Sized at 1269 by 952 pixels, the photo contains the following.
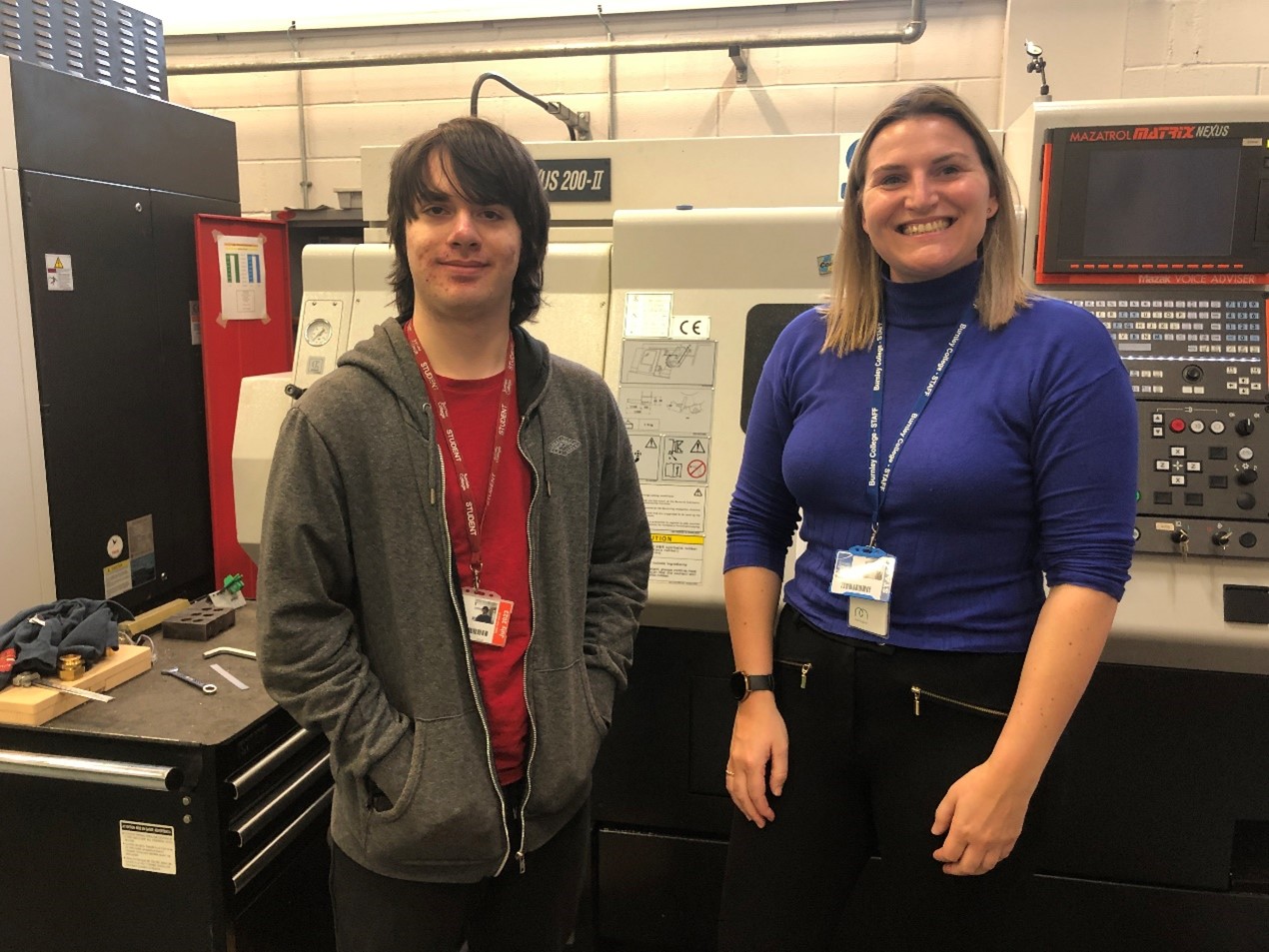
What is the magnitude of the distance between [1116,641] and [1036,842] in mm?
485

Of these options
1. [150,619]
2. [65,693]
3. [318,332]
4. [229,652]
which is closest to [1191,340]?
[318,332]

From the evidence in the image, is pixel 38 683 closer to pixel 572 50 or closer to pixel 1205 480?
pixel 1205 480

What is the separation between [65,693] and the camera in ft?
4.97

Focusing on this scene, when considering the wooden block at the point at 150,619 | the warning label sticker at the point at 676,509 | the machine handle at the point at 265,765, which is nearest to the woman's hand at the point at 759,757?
the warning label sticker at the point at 676,509

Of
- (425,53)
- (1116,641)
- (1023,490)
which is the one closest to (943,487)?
(1023,490)

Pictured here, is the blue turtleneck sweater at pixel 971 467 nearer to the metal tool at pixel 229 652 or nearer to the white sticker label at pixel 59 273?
the metal tool at pixel 229 652

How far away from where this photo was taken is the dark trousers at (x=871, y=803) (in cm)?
101

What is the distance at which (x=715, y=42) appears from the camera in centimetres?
307

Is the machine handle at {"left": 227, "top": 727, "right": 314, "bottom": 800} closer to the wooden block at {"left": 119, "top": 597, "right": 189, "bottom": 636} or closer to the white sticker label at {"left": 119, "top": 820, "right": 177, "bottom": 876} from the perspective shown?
the white sticker label at {"left": 119, "top": 820, "right": 177, "bottom": 876}

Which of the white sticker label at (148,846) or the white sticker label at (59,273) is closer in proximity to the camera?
the white sticker label at (148,846)

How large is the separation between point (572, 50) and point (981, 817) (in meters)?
2.95

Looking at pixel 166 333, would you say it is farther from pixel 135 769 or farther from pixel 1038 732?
pixel 1038 732

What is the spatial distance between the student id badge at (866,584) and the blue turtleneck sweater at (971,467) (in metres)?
0.01

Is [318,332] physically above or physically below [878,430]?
above
